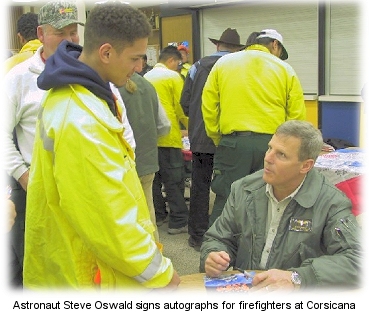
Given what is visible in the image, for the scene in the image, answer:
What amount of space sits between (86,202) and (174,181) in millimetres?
3212

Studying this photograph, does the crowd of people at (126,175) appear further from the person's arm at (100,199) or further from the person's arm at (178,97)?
the person's arm at (178,97)

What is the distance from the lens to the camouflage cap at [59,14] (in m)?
2.14

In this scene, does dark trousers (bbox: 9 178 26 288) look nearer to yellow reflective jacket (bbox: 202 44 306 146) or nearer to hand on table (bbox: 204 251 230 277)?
hand on table (bbox: 204 251 230 277)

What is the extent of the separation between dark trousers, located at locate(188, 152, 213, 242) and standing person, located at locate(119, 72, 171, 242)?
1.53 ft

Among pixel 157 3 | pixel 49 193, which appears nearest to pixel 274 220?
pixel 49 193

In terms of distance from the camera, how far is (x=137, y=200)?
1484mm

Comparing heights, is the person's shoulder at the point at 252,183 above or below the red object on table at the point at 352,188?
above

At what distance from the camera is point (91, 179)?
130 centimetres

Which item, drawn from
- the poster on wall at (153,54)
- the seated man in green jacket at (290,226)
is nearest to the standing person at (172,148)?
the seated man in green jacket at (290,226)

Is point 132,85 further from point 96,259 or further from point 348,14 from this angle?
point 348,14

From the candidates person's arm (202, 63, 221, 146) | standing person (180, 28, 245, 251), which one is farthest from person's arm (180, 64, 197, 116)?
person's arm (202, 63, 221, 146)

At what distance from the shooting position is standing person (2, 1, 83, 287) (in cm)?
212

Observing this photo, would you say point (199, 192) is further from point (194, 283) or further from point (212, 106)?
point (194, 283)

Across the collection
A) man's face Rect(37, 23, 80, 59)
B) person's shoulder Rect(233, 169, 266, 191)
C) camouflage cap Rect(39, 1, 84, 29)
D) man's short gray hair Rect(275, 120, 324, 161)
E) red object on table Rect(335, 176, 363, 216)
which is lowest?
red object on table Rect(335, 176, 363, 216)
